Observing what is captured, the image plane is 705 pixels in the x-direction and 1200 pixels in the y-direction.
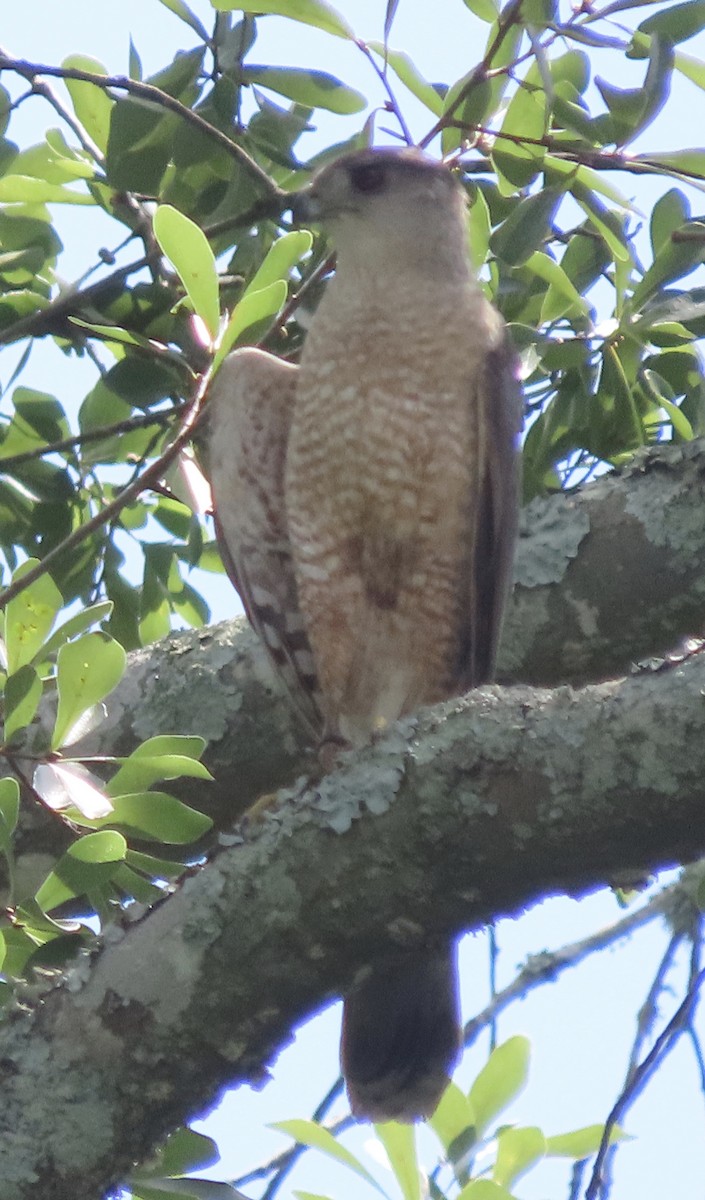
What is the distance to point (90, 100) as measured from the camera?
2938 millimetres

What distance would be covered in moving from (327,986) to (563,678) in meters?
1.20

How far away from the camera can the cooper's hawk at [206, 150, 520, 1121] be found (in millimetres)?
3047

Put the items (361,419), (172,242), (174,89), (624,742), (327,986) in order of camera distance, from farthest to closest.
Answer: (361,419) → (174,89) → (172,242) → (327,986) → (624,742)

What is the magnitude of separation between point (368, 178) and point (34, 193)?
794 millimetres

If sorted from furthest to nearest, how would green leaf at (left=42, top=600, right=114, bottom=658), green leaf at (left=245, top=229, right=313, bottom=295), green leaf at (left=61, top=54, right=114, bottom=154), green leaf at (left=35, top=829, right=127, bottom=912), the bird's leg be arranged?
the bird's leg → green leaf at (left=61, top=54, right=114, bottom=154) → green leaf at (left=245, top=229, right=313, bottom=295) → green leaf at (left=42, top=600, right=114, bottom=658) → green leaf at (left=35, top=829, right=127, bottom=912)

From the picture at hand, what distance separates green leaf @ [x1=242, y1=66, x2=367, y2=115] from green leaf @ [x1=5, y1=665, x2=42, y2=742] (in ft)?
4.30

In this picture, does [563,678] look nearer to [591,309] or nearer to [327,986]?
[591,309]

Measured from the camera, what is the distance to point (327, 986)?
204 cm

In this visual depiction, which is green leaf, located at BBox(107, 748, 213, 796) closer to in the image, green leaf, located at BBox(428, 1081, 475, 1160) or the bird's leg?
the bird's leg

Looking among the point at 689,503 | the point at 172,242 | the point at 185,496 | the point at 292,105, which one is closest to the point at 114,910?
the point at 185,496

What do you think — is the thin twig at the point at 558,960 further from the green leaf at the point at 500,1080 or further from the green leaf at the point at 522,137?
the green leaf at the point at 522,137

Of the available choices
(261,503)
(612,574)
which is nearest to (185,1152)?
(612,574)

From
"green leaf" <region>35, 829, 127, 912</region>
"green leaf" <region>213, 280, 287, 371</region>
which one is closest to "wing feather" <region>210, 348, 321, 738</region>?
"green leaf" <region>213, 280, 287, 371</region>

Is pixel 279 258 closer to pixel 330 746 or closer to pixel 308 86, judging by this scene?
pixel 308 86
